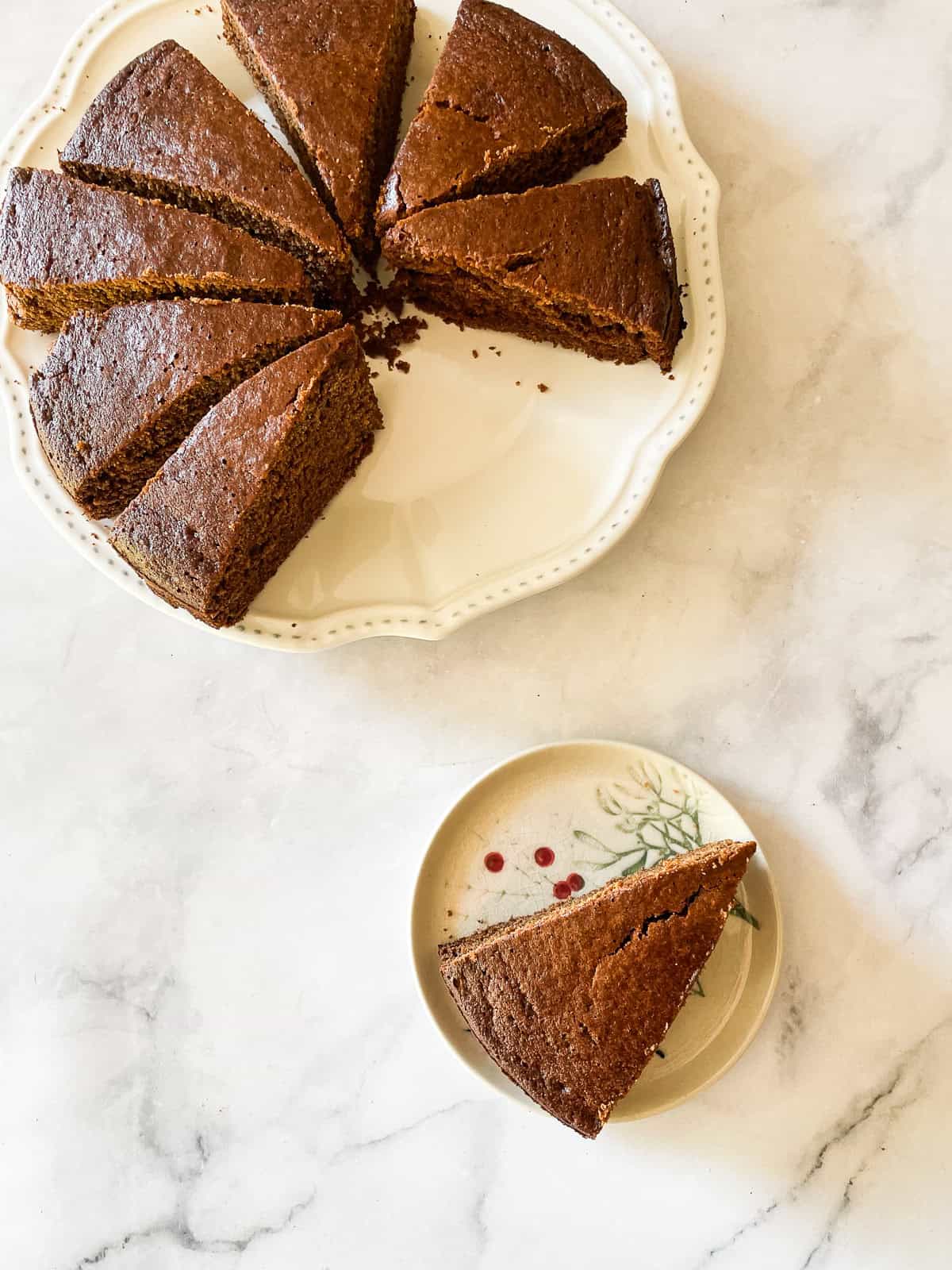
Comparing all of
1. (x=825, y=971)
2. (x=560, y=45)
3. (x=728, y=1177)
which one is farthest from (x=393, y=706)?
(x=560, y=45)

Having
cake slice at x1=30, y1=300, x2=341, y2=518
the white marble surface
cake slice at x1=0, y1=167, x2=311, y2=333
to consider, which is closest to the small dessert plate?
the white marble surface

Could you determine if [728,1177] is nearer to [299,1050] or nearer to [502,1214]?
[502,1214]

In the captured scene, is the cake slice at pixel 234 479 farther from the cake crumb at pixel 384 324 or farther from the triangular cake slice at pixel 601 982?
the triangular cake slice at pixel 601 982

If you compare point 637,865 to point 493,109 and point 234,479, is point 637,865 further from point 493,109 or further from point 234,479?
point 493,109

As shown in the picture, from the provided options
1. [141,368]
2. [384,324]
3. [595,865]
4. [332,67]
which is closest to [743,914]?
[595,865]

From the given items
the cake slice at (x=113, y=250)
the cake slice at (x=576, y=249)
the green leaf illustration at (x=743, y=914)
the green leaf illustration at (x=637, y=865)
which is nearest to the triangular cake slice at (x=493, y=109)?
the cake slice at (x=576, y=249)

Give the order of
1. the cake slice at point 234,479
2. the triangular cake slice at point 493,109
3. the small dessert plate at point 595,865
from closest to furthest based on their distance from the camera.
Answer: the cake slice at point 234,479, the triangular cake slice at point 493,109, the small dessert plate at point 595,865

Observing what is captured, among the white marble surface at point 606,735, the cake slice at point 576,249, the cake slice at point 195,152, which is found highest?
the cake slice at point 576,249
